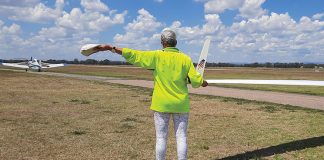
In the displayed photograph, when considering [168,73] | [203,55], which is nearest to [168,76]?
[168,73]

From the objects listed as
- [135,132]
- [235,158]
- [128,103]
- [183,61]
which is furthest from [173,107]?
[128,103]

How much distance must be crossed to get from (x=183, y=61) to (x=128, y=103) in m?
12.8

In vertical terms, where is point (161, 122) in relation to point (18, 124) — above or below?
above

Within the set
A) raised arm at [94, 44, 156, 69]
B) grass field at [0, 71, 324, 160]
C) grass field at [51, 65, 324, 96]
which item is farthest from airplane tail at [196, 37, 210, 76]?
grass field at [51, 65, 324, 96]

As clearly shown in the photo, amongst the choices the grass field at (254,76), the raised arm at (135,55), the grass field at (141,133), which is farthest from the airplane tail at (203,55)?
the grass field at (254,76)

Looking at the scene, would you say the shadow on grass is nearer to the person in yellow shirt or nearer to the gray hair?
the person in yellow shirt

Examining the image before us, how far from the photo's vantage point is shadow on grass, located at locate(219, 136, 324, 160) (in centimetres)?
811

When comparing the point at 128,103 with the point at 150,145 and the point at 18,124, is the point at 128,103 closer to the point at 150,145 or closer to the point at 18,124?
the point at 18,124

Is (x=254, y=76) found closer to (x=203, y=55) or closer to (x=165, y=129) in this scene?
(x=203, y=55)

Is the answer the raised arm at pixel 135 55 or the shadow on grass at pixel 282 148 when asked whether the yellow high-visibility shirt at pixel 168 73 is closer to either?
the raised arm at pixel 135 55

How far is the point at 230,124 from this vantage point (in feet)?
40.5

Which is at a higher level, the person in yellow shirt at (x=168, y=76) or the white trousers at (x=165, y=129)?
the person in yellow shirt at (x=168, y=76)

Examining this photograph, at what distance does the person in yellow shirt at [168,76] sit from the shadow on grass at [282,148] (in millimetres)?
2472

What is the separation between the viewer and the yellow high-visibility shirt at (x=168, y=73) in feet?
19.2
